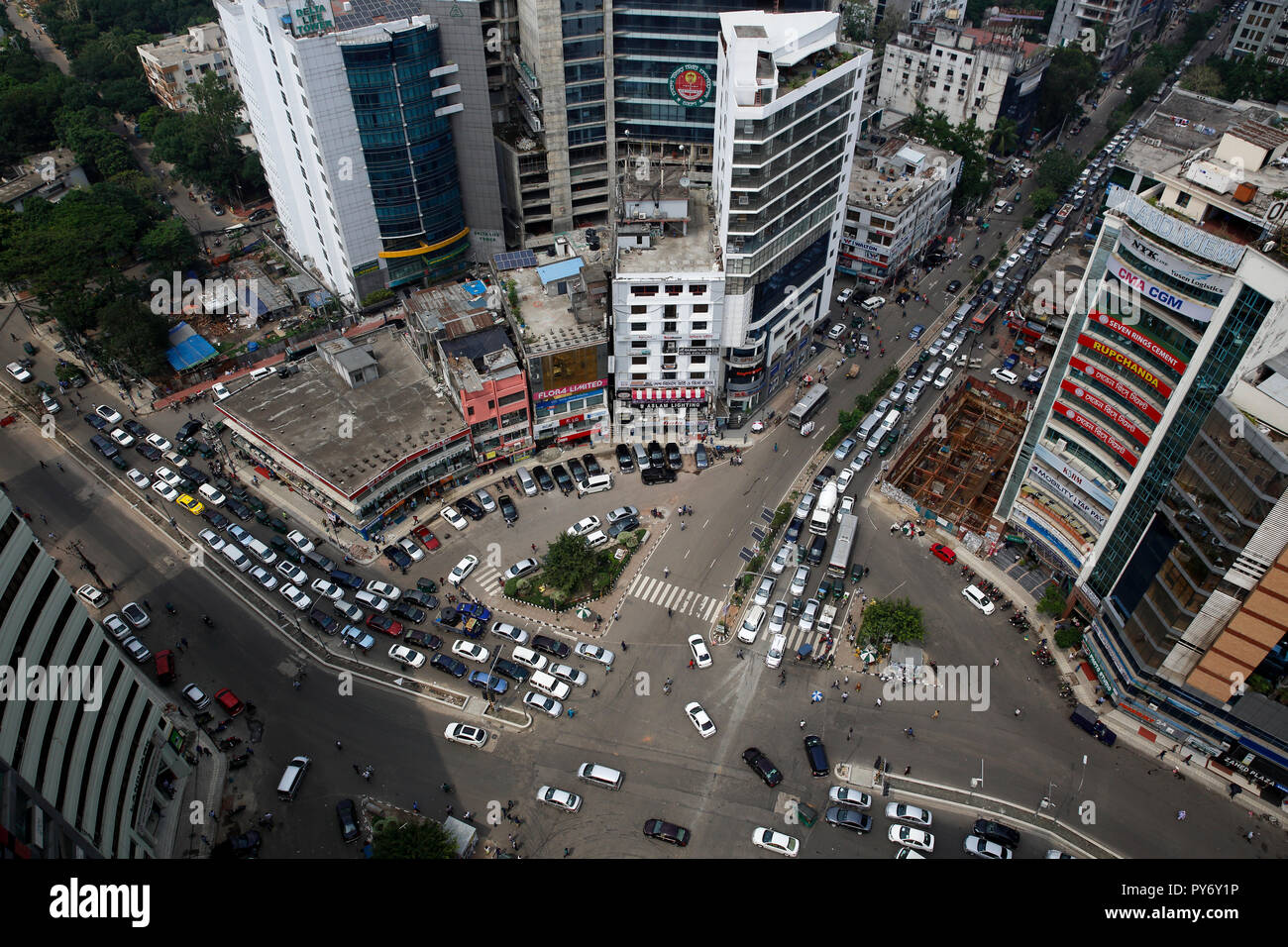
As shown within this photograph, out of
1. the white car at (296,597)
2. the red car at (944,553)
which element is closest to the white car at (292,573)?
the white car at (296,597)

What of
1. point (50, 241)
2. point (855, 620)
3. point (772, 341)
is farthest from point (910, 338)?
point (50, 241)

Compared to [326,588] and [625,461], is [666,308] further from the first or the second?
[326,588]

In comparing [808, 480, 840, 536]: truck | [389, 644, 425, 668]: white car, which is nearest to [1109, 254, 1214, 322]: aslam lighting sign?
[808, 480, 840, 536]: truck

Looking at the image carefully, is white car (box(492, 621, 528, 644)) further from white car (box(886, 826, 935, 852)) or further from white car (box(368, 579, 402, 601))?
white car (box(886, 826, 935, 852))

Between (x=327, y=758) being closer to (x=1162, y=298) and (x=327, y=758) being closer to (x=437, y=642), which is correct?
(x=437, y=642)

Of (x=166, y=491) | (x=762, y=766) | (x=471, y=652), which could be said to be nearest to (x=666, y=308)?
(x=471, y=652)

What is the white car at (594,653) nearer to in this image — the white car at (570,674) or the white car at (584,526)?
the white car at (570,674)
